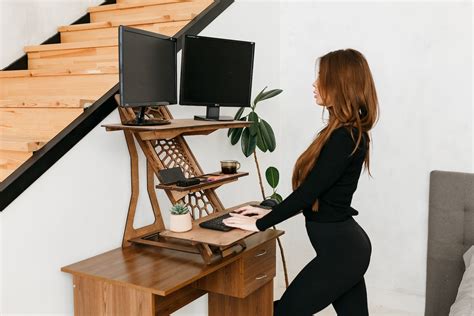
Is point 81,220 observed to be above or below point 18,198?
below

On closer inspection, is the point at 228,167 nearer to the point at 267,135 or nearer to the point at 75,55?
the point at 267,135

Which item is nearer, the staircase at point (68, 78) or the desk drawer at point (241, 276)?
the staircase at point (68, 78)

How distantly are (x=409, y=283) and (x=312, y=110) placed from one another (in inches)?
51.8

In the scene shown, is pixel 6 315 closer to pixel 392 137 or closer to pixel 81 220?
pixel 81 220

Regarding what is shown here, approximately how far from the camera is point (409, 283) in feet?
11.2

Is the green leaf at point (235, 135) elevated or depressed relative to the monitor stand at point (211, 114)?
depressed

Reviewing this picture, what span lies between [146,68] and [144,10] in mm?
1415

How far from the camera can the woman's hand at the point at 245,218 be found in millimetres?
2172

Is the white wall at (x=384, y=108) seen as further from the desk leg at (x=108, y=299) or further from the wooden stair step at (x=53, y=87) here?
the desk leg at (x=108, y=299)

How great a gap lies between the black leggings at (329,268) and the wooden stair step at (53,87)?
1194 millimetres

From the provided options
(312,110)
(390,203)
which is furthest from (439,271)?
(312,110)

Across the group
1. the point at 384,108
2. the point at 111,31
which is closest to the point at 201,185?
the point at 111,31

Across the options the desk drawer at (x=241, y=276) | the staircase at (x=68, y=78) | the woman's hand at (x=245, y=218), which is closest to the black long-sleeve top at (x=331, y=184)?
the woman's hand at (x=245, y=218)

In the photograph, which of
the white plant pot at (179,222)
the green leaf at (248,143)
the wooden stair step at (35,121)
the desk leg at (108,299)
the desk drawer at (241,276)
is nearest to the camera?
the desk leg at (108,299)
